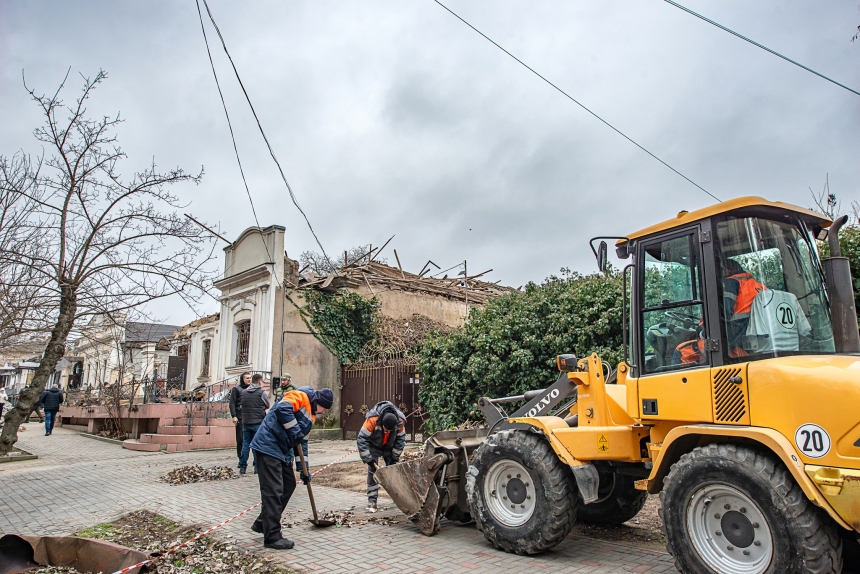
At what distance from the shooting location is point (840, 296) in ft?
14.3

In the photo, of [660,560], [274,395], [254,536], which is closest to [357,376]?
[274,395]

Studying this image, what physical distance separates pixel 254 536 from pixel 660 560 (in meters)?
3.97

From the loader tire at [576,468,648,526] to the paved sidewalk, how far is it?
507 millimetres

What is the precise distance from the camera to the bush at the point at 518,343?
10.6 metres

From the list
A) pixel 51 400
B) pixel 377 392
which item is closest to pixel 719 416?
pixel 377 392

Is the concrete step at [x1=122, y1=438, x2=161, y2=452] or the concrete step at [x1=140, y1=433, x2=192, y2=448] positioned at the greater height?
the concrete step at [x1=140, y1=433, x2=192, y2=448]

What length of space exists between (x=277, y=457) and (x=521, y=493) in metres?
2.45

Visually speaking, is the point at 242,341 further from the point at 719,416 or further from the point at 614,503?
the point at 719,416

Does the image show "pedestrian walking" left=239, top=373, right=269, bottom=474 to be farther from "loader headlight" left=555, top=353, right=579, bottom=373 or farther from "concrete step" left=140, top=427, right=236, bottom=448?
"loader headlight" left=555, top=353, right=579, bottom=373

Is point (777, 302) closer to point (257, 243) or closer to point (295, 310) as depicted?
point (295, 310)

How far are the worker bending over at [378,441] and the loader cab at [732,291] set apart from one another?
336 centimetres

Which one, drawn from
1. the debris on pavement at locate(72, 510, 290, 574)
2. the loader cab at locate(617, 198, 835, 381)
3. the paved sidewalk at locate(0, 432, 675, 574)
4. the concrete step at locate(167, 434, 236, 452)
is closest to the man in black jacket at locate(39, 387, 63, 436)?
the paved sidewalk at locate(0, 432, 675, 574)

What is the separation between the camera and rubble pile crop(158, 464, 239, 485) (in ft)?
32.2

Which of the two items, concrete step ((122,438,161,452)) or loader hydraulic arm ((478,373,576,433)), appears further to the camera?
concrete step ((122,438,161,452))
